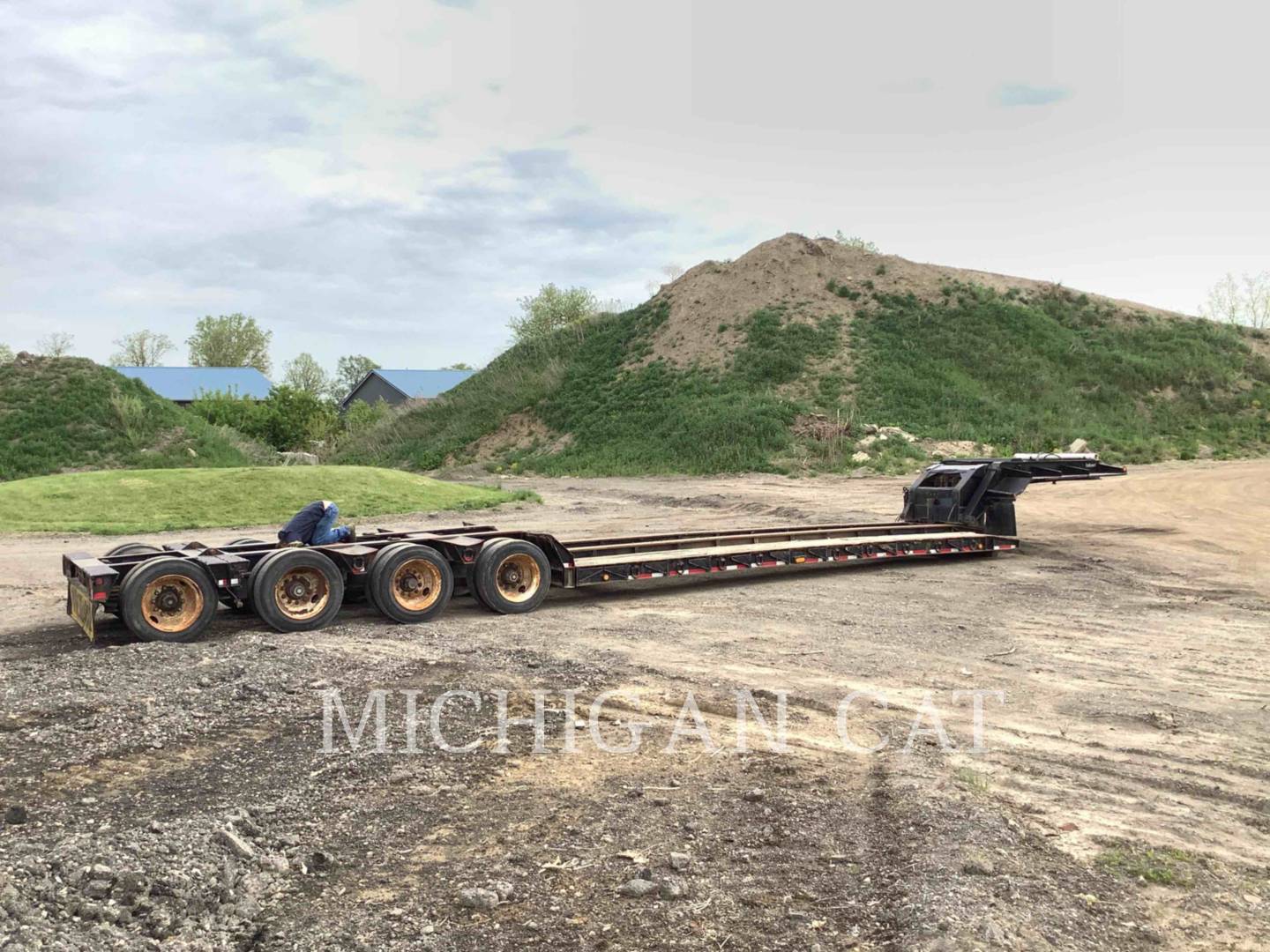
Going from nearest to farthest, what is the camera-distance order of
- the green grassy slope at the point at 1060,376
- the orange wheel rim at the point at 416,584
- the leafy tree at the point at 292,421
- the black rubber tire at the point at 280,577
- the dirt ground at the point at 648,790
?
the dirt ground at the point at 648,790, the black rubber tire at the point at 280,577, the orange wheel rim at the point at 416,584, the green grassy slope at the point at 1060,376, the leafy tree at the point at 292,421

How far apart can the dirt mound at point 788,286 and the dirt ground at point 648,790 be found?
3928cm

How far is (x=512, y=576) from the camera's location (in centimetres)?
1072

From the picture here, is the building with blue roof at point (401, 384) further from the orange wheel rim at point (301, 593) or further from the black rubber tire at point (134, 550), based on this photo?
the orange wheel rim at point (301, 593)

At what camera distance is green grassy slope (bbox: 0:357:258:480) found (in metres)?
34.8

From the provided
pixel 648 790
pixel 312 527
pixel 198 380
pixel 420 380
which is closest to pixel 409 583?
pixel 312 527

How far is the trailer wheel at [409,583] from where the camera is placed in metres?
9.73

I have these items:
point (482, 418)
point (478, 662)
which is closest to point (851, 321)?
point (482, 418)

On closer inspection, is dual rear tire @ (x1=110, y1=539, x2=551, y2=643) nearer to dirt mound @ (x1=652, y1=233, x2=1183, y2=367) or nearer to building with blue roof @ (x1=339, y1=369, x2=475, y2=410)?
dirt mound @ (x1=652, y1=233, x2=1183, y2=367)

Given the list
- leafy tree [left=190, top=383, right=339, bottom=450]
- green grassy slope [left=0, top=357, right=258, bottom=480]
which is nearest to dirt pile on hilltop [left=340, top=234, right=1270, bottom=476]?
leafy tree [left=190, top=383, right=339, bottom=450]

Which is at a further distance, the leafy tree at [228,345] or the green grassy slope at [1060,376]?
the leafy tree at [228,345]

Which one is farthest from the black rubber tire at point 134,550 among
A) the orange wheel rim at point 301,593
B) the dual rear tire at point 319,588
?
the orange wheel rim at point 301,593

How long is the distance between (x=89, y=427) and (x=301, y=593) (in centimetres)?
3232

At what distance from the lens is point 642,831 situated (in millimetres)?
4957

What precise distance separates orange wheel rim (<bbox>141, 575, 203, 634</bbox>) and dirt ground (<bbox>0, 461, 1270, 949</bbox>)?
29 cm
